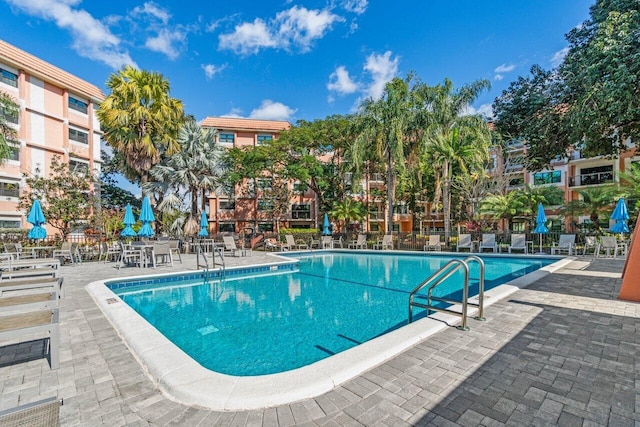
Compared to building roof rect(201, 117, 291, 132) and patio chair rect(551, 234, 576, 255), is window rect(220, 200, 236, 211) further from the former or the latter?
patio chair rect(551, 234, 576, 255)

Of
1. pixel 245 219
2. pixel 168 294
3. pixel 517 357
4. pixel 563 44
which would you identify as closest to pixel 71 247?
pixel 168 294

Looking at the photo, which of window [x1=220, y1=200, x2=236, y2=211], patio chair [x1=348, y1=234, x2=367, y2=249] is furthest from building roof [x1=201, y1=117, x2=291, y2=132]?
patio chair [x1=348, y1=234, x2=367, y2=249]

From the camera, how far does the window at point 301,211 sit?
112 ft

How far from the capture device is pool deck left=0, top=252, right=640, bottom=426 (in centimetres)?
233

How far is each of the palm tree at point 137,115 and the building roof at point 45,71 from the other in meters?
9.77

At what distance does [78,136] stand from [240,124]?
14.5 meters

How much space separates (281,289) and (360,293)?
233cm

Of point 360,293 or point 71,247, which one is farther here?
point 71,247

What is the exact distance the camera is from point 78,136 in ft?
87.8

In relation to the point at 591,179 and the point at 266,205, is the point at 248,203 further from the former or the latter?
the point at 591,179

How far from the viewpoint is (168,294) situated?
8.43 meters

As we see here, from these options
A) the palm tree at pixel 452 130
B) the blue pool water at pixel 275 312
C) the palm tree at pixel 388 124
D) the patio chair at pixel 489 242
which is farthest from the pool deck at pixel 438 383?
the palm tree at pixel 388 124

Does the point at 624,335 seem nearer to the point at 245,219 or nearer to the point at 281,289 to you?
the point at 281,289

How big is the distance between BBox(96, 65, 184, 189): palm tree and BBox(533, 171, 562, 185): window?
34312 millimetres
